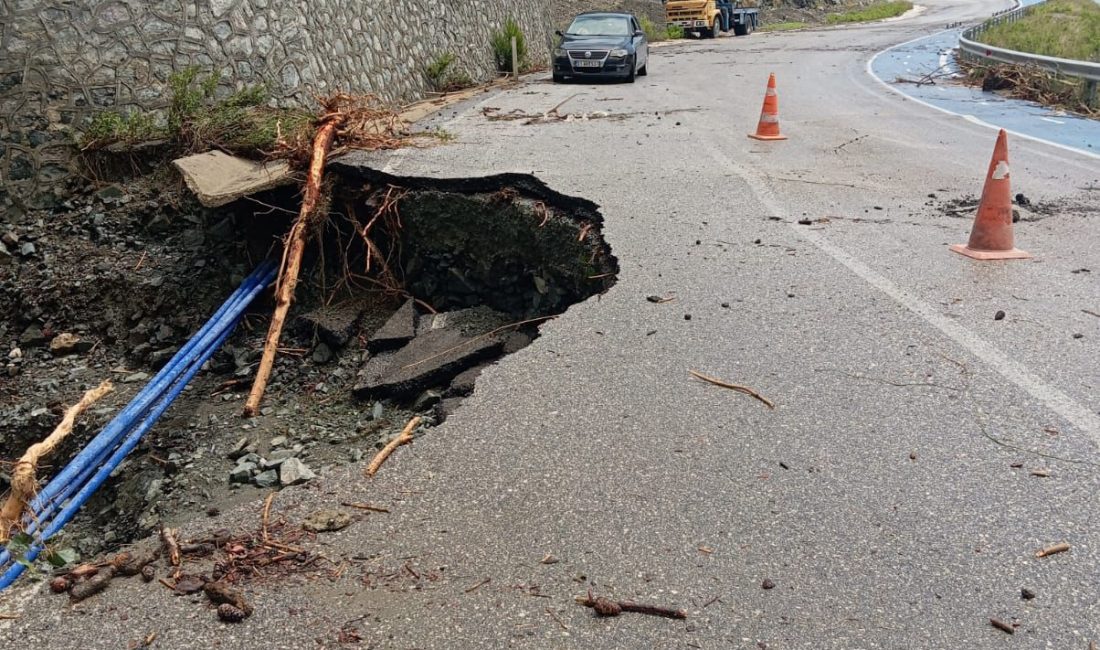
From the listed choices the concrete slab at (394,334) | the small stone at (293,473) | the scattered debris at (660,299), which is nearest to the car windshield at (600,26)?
the concrete slab at (394,334)

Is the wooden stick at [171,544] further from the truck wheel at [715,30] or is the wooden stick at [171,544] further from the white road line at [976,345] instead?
the truck wheel at [715,30]

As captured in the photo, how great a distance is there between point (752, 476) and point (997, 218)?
3794 mm

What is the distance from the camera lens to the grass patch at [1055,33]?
18.2 meters

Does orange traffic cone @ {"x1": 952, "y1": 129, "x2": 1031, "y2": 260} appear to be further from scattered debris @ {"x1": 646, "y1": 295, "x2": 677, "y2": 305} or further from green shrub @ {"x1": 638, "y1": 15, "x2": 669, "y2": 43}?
green shrub @ {"x1": 638, "y1": 15, "x2": 669, "y2": 43}

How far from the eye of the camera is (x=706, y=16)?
1377 inches

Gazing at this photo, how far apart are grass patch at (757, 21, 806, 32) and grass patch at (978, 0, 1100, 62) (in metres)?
11.4

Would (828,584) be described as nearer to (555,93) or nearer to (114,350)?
(114,350)

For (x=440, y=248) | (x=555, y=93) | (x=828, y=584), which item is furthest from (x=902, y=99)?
(x=828, y=584)

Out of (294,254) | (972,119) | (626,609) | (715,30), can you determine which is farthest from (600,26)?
(715,30)

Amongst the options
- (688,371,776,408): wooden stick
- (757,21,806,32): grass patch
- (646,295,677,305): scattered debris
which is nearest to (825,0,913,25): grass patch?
(757,21,806,32): grass patch

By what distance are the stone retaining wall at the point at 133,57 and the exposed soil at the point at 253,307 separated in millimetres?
673

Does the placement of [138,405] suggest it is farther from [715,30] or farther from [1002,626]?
[715,30]

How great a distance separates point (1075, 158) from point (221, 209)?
9.42m

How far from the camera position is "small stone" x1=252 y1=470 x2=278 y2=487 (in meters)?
4.50
